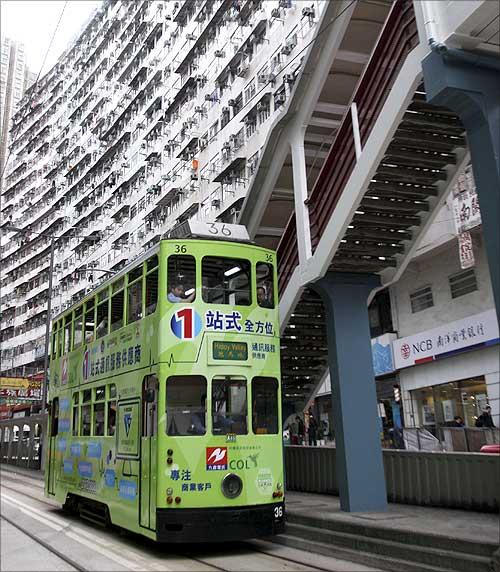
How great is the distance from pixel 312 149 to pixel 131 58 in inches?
1431

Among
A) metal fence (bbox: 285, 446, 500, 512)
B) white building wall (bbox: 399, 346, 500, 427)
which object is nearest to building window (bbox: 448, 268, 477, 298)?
white building wall (bbox: 399, 346, 500, 427)

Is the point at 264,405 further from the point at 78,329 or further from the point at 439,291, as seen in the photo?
the point at 439,291

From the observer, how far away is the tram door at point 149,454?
23.9 ft

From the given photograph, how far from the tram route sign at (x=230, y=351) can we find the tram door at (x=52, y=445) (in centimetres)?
558

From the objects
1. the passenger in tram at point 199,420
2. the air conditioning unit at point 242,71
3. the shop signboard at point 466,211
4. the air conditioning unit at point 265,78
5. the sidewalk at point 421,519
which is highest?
the air conditioning unit at point 242,71

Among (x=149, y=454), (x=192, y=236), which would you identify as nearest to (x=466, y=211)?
(x=192, y=236)

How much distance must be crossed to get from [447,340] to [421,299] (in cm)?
217

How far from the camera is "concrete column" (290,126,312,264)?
9750 mm

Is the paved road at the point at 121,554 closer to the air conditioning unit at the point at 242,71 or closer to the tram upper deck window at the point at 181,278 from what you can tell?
the tram upper deck window at the point at 181,278

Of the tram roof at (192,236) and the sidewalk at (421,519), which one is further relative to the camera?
the tram roof at (192,236)

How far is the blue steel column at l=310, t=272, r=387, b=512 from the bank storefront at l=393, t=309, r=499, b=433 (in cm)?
781

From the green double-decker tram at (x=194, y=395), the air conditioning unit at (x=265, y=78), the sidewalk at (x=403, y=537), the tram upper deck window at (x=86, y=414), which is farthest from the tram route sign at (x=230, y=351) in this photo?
the air conditioning unit at (x=265, y=78)

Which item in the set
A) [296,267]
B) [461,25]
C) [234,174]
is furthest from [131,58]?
[461,25]

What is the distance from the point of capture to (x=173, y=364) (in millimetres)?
7473
